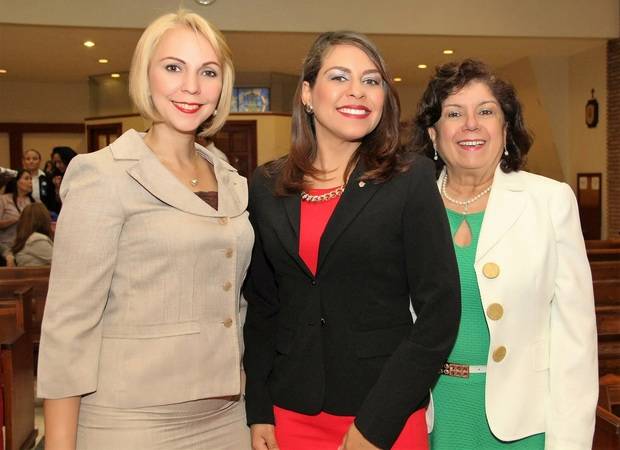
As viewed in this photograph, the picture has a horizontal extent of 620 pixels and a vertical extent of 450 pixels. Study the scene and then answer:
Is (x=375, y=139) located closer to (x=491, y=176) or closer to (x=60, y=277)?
(x=491, y=176)

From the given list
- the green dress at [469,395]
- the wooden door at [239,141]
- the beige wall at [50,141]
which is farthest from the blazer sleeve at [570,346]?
the beige wall at [50,141]

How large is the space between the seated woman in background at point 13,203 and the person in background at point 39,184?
0.12m

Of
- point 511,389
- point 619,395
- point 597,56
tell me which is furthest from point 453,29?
point 511,389

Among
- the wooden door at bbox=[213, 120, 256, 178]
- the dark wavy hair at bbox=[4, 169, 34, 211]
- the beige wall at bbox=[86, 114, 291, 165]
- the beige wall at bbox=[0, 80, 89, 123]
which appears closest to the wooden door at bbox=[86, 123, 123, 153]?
the beige wall at bbox=[86, 114, 291, 165]

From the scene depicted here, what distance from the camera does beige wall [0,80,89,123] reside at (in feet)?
46.5

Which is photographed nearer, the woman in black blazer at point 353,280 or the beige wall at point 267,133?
the woman in black blazer at point 353,280

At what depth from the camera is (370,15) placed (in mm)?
9141

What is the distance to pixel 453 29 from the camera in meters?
9.34

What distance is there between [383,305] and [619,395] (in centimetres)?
133

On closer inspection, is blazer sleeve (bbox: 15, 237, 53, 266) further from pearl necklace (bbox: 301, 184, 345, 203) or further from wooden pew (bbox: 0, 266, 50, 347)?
pearl necklace (bbox: 301, 184, 345, 203)

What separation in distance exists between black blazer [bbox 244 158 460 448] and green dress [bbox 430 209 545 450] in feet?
0.87

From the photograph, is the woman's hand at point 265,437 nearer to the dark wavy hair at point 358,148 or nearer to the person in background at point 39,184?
the dark wavy hair at point 358,148

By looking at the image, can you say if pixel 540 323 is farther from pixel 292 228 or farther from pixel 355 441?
pixel 292 228

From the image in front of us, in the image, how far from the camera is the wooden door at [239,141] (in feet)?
42.5
